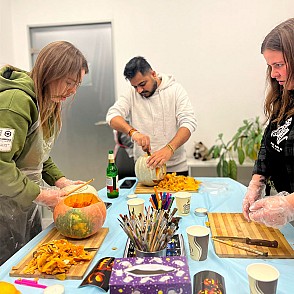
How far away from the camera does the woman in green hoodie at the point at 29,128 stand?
4.12 feet

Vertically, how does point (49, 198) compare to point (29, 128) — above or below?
below

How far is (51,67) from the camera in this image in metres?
1.38

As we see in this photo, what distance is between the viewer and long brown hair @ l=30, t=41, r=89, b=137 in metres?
1.38

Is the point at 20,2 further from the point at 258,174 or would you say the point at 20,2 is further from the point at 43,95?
the point at 258,174

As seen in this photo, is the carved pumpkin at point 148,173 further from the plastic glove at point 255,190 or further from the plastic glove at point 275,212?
the plastic glove at point 275,212

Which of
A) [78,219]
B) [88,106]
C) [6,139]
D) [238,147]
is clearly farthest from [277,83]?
[88,106]

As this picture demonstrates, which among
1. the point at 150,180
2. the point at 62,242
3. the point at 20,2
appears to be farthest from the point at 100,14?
the point at 62,242

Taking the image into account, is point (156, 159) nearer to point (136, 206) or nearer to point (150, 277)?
point (136, 206)

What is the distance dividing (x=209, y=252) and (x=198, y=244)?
102mm

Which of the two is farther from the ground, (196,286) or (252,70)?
(252,70)

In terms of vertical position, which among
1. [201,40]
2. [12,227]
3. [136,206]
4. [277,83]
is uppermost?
[201,40]

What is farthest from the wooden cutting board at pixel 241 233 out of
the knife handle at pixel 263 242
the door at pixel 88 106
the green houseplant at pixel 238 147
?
the door at pixel 88 106

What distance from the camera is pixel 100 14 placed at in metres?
3.74

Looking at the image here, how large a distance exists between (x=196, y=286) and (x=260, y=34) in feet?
10.4
